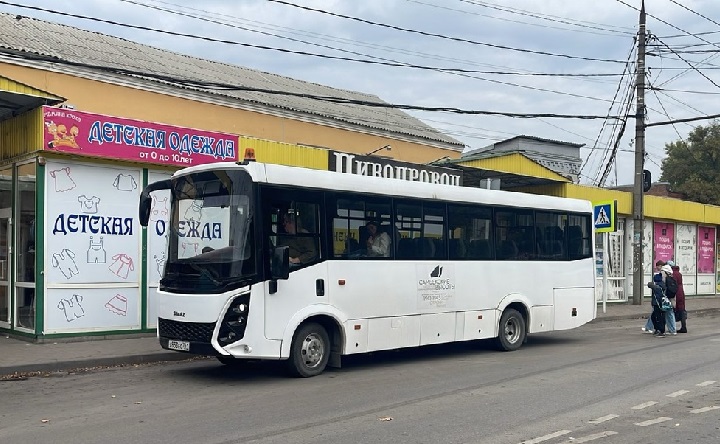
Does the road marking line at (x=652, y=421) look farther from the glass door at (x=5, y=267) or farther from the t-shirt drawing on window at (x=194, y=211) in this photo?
the glass door at (x=5, y=267)

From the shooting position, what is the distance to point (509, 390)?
9.55m

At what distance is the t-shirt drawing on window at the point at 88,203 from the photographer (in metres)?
13.5

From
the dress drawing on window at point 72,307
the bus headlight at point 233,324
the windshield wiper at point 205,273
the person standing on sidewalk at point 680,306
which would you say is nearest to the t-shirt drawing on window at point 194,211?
the windshield wiper at point 205,273

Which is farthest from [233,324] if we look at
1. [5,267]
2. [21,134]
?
[5,267]

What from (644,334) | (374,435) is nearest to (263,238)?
(374,435)

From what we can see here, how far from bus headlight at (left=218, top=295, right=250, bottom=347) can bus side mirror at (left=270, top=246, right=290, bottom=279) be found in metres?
0.56

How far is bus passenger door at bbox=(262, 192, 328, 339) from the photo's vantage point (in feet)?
33.1

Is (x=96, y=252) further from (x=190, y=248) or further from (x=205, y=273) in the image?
(x=205, y=273)

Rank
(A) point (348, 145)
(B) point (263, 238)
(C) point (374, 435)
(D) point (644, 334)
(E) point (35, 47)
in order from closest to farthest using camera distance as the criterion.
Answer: (C) point (374, 435)
(B) point (263, 238)
(D) point (644, 334)
(E) point (35, 47)
(A) point (348, 145)

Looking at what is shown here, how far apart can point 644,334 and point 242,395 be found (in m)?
11.3

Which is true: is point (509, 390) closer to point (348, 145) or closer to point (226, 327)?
point (226, 327)

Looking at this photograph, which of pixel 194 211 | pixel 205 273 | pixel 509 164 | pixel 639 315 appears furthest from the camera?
pixel 509 164

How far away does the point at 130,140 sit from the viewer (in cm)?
1392

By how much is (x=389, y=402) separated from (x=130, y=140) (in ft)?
25.7
